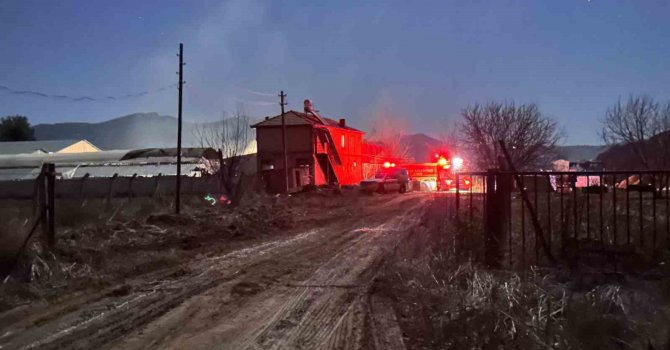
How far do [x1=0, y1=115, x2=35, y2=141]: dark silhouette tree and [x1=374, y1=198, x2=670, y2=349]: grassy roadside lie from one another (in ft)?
331

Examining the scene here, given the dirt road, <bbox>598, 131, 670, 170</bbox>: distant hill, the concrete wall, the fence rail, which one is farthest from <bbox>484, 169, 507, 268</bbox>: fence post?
the concrete wall

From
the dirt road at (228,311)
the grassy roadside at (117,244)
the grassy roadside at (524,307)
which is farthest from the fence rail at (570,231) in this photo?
the grassy roadside at (117,244)

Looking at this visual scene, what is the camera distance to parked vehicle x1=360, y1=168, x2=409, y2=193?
148ft

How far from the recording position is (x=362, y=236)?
635 inches

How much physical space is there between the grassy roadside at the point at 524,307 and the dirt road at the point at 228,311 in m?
0.60

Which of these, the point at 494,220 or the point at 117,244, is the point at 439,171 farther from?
the point at 494,220

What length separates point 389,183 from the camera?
4538 centimetres

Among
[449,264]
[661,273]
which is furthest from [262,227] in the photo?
[661,273]

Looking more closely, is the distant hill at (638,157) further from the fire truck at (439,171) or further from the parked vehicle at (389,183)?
the parked vehicle at (389,183)

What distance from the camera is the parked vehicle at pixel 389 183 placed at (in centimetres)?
4497

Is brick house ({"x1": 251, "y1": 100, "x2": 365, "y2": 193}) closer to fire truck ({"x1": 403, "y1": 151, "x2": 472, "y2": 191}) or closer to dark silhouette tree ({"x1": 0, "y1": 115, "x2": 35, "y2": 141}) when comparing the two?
fire truck ({"x1": 403, "y1": 151, "x2": 472, "y2": 191})

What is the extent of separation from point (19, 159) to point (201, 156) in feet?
84.8

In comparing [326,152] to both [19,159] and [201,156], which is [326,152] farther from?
[19,159]

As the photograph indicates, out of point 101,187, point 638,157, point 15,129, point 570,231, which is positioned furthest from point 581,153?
point 15,129
